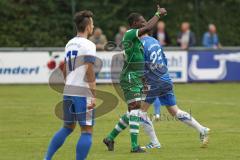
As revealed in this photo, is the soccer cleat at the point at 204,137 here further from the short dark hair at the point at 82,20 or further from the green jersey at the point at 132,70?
the short dark hair at the point at 82,20

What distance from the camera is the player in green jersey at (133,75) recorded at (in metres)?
12.7

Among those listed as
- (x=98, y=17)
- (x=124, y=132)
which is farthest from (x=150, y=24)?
(x=98, y=17)

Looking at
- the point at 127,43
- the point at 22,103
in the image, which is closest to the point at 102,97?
the point at 22,103

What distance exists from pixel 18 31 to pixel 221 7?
826 cm

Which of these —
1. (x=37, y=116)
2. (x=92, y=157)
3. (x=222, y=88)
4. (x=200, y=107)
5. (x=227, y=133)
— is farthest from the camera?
(x=222, y=88)

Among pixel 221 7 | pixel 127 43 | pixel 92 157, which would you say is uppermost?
pixel 221 7

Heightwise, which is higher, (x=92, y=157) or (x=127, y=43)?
(x=127, y=43)

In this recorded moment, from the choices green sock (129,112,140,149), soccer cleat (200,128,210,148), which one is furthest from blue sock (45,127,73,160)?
soccer cleat (200,128,210,148)

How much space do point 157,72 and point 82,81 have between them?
2.78 metres

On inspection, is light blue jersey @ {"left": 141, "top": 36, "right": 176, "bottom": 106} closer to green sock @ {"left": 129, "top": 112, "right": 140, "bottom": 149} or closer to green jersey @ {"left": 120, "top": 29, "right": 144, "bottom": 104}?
green jersey @ {"left": 120, "top": 29, "right": 144, "bottom": 104}

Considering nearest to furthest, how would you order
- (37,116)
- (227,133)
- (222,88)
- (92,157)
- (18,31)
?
(92,157) → (227,133) → (37,116) → (222,88) → (18,31)

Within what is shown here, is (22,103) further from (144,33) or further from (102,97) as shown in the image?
(144,33)

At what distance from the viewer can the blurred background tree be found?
A: 97.5 feet

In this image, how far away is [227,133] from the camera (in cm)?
1515
